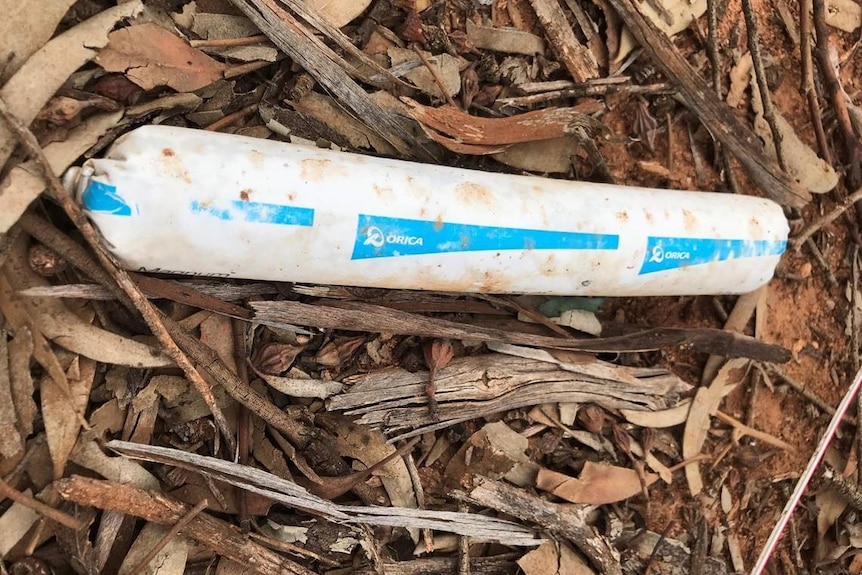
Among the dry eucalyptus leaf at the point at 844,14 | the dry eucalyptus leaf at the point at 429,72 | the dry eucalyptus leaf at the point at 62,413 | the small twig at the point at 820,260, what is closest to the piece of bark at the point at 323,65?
the dry eucalyptus leaf at the point at 429,72

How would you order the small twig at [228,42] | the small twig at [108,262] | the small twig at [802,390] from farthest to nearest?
the small twig at [802,390]
the small twig at [228,42]
the small twig at [108,262]

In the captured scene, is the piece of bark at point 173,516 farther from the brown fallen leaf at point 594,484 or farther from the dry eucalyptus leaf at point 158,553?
the brown fallen leaf at point 594,484

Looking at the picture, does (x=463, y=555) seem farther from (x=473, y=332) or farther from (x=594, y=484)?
(x=473, y=332)

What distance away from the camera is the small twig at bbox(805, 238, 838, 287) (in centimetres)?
194

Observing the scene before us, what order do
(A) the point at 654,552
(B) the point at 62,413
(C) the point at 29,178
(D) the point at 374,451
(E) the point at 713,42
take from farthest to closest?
(E) the point at 713,42, (A) the point at 654,552, (D) the point at 374,451, (B) the point at 62,413, (C) the point at 29,178

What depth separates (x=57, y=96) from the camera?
1.20m

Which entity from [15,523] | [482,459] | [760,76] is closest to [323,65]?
[482,459]

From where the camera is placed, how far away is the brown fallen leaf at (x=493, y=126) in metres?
1.46

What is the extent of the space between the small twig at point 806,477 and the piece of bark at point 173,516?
1.22 meters

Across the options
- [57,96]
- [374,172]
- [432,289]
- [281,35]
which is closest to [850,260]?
[432,289]

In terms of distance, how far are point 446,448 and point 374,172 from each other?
654mm

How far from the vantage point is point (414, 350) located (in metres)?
1.52

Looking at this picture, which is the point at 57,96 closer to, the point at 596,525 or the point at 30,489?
the point at 30,489

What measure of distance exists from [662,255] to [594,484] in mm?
558
